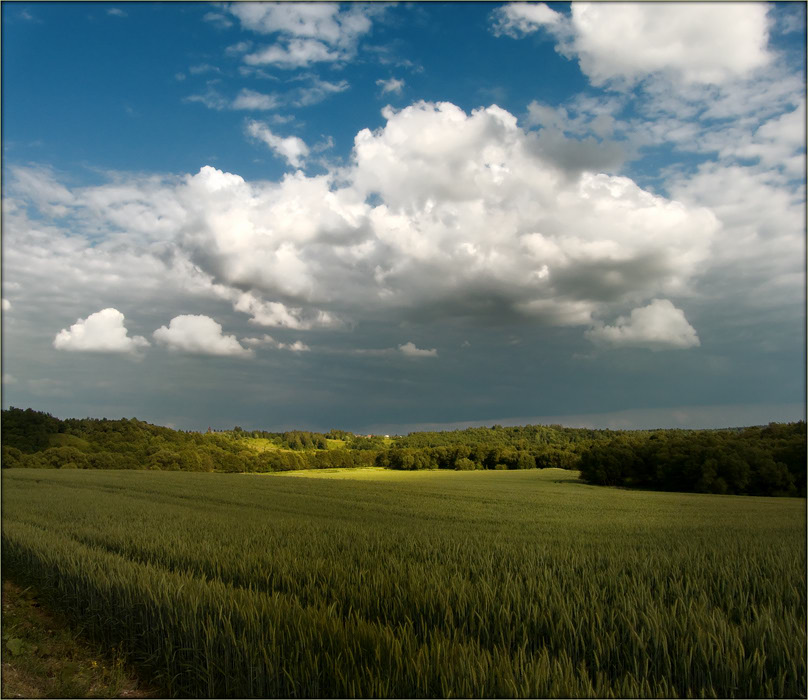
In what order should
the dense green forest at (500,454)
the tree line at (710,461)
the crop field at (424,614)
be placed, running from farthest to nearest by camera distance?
the dense green forest at (500,454) < the tree line at (710,461) < the crop field at (424,614)

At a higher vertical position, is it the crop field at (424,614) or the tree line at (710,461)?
the crop field at (424,614)

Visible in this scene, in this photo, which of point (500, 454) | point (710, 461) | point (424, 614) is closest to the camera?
point (424, 614)

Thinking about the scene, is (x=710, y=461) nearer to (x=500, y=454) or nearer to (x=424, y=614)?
(x=500, y=454)

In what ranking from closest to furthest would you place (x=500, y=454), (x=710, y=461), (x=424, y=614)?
(x=424, y=614) → (x=710, y=461) → (x=500, y=454)

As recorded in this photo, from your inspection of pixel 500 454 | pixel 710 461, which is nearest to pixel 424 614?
pixel 710 461

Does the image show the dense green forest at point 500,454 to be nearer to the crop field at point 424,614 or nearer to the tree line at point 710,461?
the tree line at point 710,461

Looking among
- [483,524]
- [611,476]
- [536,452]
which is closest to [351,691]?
[483,524]

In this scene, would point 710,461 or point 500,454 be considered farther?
point 500,454

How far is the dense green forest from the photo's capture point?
60156 mm

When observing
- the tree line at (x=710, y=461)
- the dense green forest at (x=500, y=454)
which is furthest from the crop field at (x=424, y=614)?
the dense green forest at (x=500, y=454)

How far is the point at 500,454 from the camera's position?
4018 inches

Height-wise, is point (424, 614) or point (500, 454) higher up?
point (424, 614)

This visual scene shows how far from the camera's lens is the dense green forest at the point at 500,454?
60156 millimetres

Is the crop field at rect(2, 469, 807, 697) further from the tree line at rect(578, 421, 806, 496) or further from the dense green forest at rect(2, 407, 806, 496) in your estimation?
the dense green forest at rect(2, 407, 806, 496)
